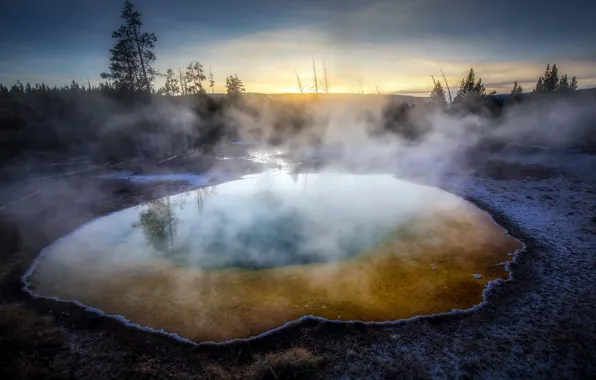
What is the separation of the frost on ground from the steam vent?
0.40 m

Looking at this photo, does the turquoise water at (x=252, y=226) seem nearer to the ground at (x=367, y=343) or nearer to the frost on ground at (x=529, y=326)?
the ground at (x=367, y=343)

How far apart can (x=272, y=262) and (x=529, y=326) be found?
14.8 feet

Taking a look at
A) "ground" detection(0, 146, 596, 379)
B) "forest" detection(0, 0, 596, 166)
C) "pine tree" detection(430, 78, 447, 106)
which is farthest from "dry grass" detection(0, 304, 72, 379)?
"pine tree" detection(430, 78, 447, 106)

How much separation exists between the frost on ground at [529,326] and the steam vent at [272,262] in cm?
40

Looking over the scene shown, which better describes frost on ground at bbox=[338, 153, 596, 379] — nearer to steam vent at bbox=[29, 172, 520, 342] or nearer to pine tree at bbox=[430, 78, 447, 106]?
steam vent at bbox=[29, 172, 520, 342]

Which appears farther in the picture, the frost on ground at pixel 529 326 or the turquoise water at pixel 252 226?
the turquoise water at pixel 252 226

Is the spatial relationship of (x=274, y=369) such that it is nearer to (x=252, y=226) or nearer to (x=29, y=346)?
(x=29, y=346)

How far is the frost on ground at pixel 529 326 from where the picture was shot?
12.1ft

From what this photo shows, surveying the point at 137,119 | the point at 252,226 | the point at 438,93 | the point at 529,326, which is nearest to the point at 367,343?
the point at 529,326

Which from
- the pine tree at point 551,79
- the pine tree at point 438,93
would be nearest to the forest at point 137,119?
the pine tree at point 438,93

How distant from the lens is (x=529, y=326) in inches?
171

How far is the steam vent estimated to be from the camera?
4934 mm

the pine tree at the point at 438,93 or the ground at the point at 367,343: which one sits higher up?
the pine tree at the point at 438,93

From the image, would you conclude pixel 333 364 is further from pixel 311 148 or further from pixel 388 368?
pixel 311 148
